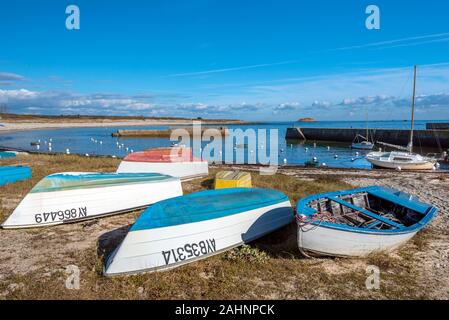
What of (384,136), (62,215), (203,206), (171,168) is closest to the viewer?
(203,206)

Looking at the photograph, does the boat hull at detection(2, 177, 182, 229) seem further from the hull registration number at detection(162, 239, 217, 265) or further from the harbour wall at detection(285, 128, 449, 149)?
the harbour wall at detection(285, 128, 449, 149)

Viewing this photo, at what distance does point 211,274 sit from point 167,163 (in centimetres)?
1012

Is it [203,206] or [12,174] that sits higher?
[12,174]

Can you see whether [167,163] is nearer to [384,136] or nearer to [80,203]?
[80,203]

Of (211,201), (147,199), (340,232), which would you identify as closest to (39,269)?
(211,201)

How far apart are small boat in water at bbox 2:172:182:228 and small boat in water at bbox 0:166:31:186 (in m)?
6.31

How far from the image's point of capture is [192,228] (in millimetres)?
7125

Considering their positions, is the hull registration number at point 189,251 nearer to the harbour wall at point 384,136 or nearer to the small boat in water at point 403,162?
the small boat in water at point 403,162

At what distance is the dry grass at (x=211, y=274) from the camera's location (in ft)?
19.7

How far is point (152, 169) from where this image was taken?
16.0 meters

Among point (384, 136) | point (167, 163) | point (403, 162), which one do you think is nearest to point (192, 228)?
point (167, 163)

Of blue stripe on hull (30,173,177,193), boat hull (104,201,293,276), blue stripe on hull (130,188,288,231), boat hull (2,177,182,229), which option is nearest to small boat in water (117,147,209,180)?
blue stripe on hull (30,173,177,193)
